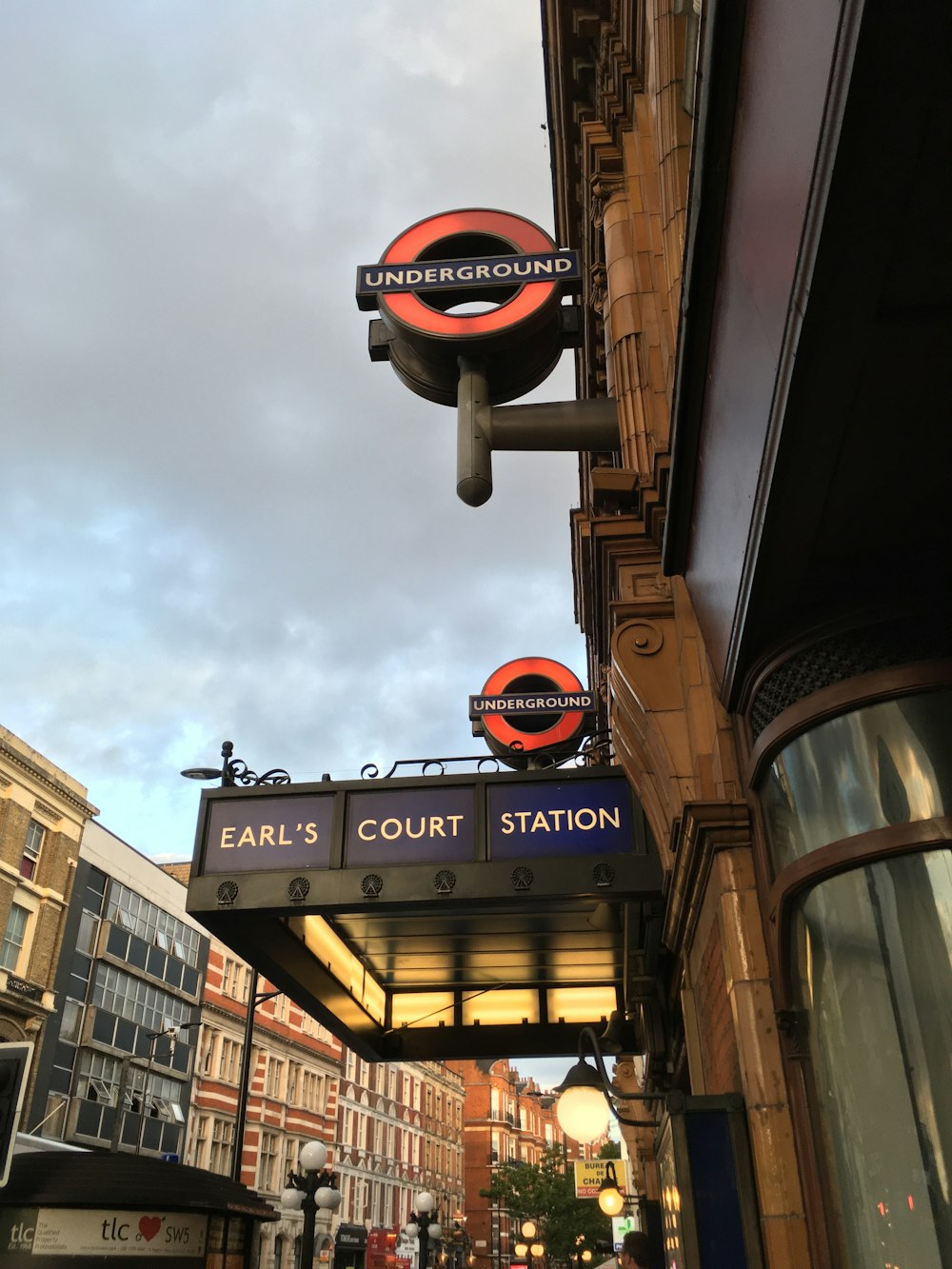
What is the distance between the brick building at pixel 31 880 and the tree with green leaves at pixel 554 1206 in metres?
35.9

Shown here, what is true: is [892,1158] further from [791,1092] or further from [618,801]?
[618,801]

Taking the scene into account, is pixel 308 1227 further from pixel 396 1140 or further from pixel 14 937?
pixel 396 1140

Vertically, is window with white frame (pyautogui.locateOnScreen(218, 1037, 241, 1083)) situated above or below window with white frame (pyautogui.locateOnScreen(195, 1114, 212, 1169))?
above

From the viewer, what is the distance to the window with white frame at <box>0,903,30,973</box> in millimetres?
35156

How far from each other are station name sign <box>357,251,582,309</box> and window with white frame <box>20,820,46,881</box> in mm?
34519

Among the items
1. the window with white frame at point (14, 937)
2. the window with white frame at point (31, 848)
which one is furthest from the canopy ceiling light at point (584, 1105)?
the window with white frame at point (31, 848)

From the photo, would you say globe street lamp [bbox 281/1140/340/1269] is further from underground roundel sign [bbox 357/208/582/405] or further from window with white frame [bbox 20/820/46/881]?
window with white frame [bbox 20/820/46/881]

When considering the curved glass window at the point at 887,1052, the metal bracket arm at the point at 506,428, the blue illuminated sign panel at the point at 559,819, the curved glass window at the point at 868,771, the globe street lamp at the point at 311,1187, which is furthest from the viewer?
the globe street lamp at the point at 311,1187

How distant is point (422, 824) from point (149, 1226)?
19.6ft

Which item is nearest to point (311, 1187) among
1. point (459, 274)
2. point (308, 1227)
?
point (308, 1227)

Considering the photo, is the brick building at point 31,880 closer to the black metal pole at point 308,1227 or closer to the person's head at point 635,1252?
the black metal pole at point 308,1227

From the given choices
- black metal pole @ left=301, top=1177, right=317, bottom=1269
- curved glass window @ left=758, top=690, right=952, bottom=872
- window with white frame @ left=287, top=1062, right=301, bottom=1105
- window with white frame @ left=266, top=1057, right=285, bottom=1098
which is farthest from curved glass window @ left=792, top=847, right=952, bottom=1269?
window with white frame @ left=287, top=1062, right=301, bottom=1105

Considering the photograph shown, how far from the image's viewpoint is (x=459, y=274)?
7.84m

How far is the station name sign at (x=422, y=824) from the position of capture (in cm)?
726
